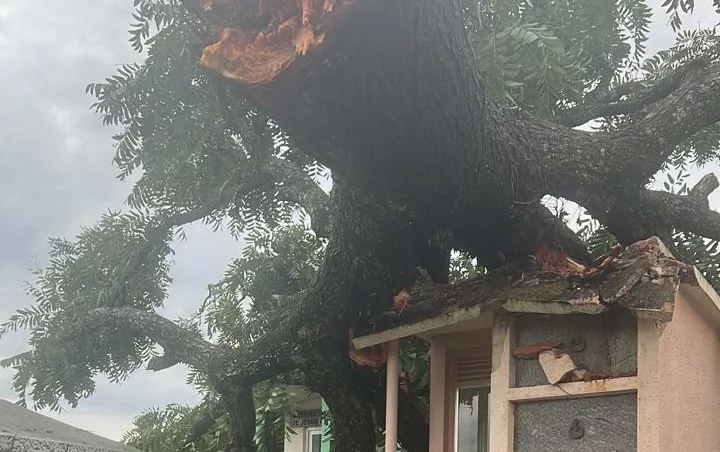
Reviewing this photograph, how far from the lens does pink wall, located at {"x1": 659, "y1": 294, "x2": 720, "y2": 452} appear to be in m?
4.09

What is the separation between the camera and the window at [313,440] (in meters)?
13.1

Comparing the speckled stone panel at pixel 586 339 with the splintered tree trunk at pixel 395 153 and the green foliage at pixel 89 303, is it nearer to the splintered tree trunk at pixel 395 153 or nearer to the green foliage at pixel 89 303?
the splintered tree trunk at pixel 395 153

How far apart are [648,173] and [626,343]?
61.3 inches

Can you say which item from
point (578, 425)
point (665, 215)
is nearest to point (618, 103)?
point (665, 215)

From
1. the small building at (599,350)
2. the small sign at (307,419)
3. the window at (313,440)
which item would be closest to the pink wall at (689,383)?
the small building at (599,350)

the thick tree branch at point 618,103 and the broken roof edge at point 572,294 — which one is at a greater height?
the thick tree branch at point 618,103

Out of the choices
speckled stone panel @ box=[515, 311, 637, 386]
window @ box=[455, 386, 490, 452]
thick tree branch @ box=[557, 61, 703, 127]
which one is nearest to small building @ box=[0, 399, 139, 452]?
window @ box=[455, 386, 490, 452]

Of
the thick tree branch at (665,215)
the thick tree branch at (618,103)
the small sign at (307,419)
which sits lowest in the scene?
the small sign at (307,419)

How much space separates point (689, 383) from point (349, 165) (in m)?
2.10

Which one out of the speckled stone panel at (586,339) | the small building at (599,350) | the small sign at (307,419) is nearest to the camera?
the small building at (599,350)

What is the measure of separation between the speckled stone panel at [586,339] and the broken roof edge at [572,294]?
13cm

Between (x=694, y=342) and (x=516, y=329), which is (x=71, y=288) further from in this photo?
(x=694, y=342)

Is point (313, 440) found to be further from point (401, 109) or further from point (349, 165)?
point (401, 109)

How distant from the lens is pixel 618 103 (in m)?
7.23
